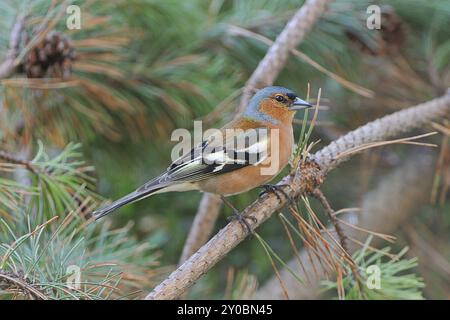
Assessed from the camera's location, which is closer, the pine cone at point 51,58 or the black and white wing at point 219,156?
the pine cone at point 51,58

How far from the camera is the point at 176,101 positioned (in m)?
3.05

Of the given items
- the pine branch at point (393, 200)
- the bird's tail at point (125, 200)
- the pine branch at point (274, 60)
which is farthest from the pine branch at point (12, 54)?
the pine branch at point (393, 200)

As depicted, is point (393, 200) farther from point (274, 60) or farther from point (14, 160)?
point (14, 160)

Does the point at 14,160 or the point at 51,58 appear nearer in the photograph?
the point at 14,160

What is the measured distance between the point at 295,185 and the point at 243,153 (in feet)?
2.38

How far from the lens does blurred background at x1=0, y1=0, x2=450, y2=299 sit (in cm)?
261

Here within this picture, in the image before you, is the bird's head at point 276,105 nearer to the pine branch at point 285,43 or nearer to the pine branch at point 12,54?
the pine branch at point 285,43

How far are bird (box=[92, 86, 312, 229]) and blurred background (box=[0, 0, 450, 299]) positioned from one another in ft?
0.43

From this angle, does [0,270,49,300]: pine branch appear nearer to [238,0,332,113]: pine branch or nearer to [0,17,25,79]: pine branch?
[0,17,25,79]: pine branch

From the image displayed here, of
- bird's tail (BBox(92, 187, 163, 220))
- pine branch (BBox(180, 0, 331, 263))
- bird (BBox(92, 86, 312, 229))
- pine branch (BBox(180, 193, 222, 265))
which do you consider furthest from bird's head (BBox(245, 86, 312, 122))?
bird's tail (BBox(92, 187, 163, 220))

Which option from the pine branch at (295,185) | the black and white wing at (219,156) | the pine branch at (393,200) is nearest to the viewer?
the pine branch at (295,185)

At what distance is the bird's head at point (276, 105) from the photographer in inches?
118

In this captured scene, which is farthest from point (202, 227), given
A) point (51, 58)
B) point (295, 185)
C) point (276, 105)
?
point (51, 58)

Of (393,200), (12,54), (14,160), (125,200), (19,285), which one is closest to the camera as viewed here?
(19,285)
